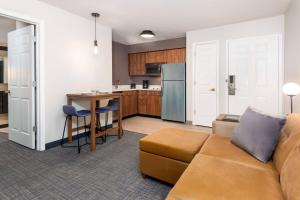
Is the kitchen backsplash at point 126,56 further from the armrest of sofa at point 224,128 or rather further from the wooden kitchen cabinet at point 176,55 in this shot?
the armrest of sofa at point 224,128

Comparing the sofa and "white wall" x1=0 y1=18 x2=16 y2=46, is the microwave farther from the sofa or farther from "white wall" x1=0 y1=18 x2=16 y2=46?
the sofa

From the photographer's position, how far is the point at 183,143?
6.37 feet

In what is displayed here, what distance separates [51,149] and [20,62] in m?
1.60

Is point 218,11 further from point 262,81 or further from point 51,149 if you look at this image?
point 51,149

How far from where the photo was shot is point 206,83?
4430mm

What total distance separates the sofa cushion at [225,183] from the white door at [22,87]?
2823 millimetres

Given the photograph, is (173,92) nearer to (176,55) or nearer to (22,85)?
(176,55)

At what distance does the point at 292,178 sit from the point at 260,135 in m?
0.67

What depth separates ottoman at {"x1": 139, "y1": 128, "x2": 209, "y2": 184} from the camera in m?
1.81

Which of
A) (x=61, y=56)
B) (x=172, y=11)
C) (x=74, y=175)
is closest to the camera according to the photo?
(x=74, y=175)

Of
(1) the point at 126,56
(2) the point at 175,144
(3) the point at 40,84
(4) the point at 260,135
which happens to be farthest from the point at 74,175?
(1) the point at 126,56

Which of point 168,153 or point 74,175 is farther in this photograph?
point 74,175

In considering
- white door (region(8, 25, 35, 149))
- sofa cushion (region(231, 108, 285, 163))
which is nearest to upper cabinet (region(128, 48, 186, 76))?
white door (region(8, 25, 35, 149))

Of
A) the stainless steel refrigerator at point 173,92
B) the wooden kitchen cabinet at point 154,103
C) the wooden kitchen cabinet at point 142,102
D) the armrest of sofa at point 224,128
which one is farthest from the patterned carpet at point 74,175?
the wooden kitchen cabinet at point 142,102
